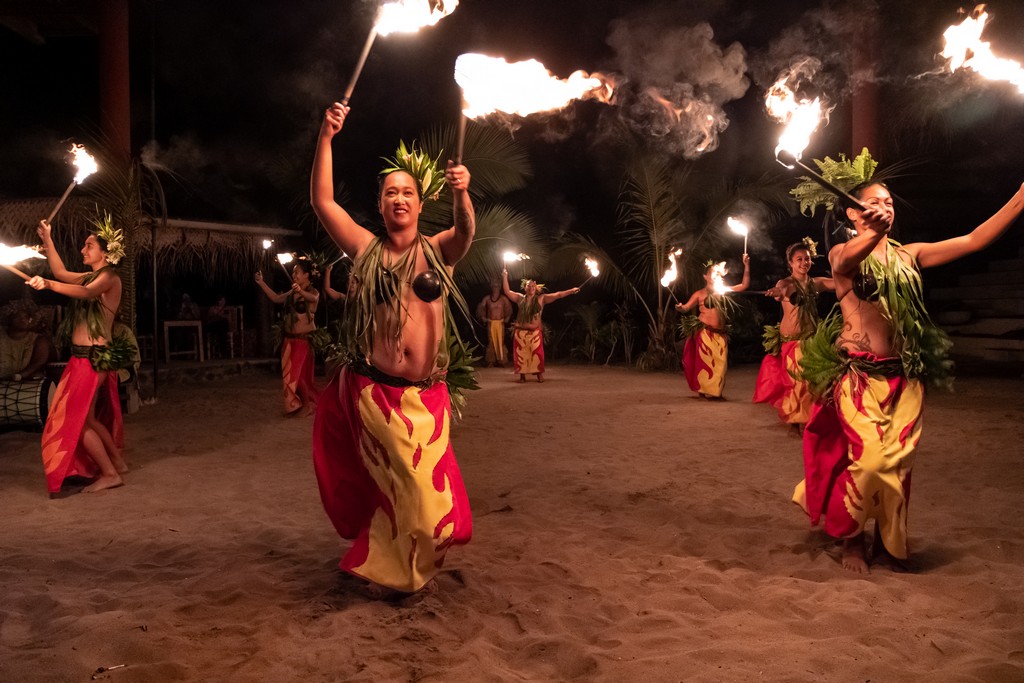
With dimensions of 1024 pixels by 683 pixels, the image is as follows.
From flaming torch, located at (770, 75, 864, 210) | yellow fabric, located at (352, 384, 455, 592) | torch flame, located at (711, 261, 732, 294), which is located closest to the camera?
yellow fabric, located at (352, 384, 455, 592)

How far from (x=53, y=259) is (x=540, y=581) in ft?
12.5

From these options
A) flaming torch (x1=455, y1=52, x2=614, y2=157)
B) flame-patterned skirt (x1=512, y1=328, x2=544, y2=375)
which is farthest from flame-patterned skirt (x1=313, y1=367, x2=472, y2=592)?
flame-patterned skirt (x1=512, y1=328, x2=544, y2=375)

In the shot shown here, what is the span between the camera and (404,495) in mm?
2904

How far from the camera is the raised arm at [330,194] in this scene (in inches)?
115

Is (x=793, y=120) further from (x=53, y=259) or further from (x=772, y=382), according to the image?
(x=772, y=382)

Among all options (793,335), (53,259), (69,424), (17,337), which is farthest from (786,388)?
(17,337)

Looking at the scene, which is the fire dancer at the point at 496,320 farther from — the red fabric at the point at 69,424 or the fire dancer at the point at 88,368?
the red fabric at the point at 69,424

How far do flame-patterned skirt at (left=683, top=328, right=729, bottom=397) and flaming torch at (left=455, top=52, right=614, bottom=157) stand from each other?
226 inches

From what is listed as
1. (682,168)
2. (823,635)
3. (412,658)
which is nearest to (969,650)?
(823,635)

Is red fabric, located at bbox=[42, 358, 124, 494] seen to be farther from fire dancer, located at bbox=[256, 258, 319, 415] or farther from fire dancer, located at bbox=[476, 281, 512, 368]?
fire dancer, located at bbox=[476, 281, 512, 368]

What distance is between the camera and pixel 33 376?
7215 millimetres

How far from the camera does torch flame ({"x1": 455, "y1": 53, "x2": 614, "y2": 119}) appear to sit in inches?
119

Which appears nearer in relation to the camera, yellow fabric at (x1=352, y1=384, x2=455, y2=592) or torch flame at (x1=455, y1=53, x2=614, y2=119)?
yellow fabric at (x1=352, y1=384, x2=455, y2=592)

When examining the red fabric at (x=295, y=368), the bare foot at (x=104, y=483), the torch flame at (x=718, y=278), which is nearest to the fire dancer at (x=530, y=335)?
the torch flame at (x=718, y=278)
